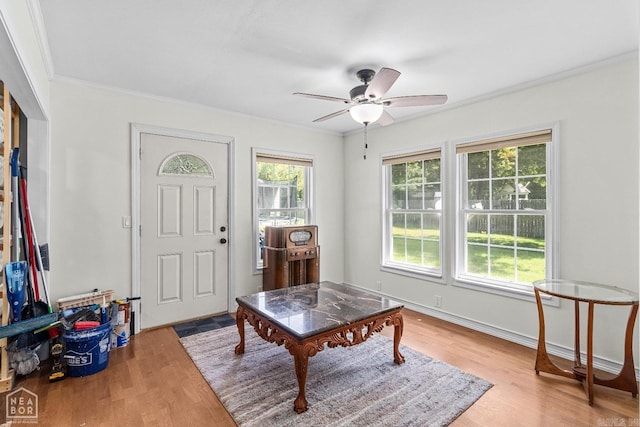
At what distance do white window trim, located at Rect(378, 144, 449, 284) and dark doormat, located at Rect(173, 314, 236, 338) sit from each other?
2.07m

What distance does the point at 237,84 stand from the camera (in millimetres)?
2934

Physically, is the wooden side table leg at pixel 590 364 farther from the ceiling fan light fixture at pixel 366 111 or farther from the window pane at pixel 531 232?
the ceiling fan light fixture at pixel 366 111

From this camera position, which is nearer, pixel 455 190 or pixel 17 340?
pixel 17 340

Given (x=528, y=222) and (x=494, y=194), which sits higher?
(x=494, y=194)

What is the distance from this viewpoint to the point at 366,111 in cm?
245

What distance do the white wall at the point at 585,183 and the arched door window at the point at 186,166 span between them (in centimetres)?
277

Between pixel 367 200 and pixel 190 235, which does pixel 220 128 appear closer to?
pixel 190 235

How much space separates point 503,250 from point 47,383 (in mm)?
3975

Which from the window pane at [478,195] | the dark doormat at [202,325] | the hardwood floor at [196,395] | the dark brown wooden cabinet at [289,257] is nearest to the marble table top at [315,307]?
the hardwood floor at [196,395]

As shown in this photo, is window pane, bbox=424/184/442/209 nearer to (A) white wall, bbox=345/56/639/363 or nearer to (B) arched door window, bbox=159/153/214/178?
(A) white wall, bbox=345/56/639/363

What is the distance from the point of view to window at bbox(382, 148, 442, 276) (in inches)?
146

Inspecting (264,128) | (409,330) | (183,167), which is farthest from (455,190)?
(183,167)

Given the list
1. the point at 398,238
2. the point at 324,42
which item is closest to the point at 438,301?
the point at 398,238

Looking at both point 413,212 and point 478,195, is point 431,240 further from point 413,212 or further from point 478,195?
point 478,195
